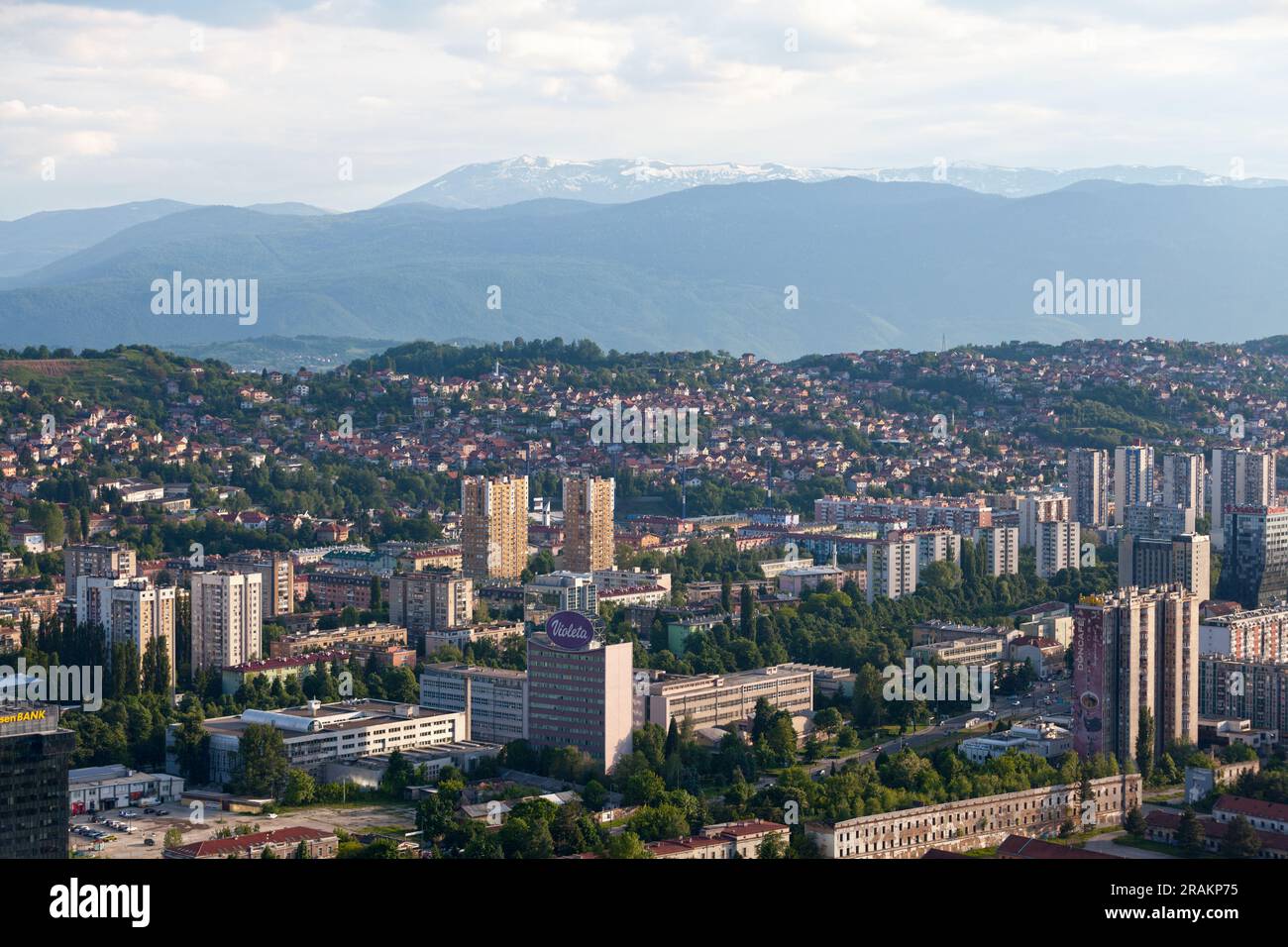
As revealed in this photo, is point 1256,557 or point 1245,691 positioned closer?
point 1245,691

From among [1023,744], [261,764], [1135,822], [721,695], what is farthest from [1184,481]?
[261,764]

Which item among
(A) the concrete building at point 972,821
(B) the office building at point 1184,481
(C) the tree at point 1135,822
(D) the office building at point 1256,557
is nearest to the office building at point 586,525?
(D) the office building at point 1256,557

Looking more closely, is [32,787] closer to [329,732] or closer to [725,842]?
[725,842]

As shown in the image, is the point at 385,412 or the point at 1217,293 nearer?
the point at 385,412

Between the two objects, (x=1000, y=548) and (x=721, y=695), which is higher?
(x=1000, y=548)

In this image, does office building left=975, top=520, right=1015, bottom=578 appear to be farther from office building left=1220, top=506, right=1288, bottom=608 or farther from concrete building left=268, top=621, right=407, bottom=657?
concrete building left=268, top=621, right=407, bottom=657

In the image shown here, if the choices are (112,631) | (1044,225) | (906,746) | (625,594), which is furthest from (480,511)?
(1044,225)
